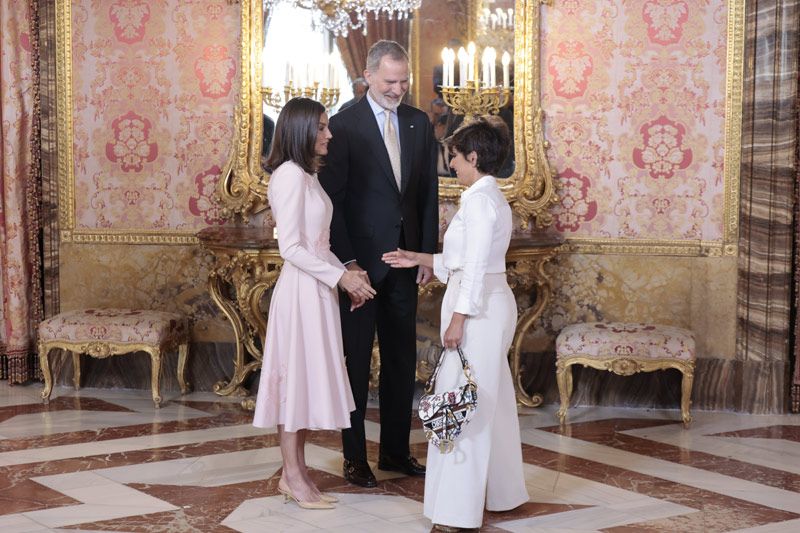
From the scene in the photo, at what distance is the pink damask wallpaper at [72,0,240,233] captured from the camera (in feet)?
21.7

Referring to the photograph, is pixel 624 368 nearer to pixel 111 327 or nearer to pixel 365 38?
pixel 365 38

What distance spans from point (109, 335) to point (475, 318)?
302 centimetres

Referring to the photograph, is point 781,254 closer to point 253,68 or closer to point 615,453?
point 615,453

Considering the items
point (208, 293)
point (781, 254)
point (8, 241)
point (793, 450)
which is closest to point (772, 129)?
point (781, 254)

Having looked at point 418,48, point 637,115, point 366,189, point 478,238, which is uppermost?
point 418,48

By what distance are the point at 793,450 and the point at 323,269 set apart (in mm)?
2548

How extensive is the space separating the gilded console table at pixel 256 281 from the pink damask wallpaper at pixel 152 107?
0.50 m

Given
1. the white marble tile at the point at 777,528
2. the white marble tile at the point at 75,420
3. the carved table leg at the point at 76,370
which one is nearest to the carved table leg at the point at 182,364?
the white marble tile at the point at 75,420

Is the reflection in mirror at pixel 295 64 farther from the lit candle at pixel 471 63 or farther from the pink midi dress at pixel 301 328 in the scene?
the pink midi dress at pixel 301 328

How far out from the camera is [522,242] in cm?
597

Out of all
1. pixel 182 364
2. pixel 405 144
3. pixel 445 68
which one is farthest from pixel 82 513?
pixel 445 68

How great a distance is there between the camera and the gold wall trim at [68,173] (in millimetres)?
6727

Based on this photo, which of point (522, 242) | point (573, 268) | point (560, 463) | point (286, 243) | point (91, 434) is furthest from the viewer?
point (573, 268)

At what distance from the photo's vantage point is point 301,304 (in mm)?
4094
